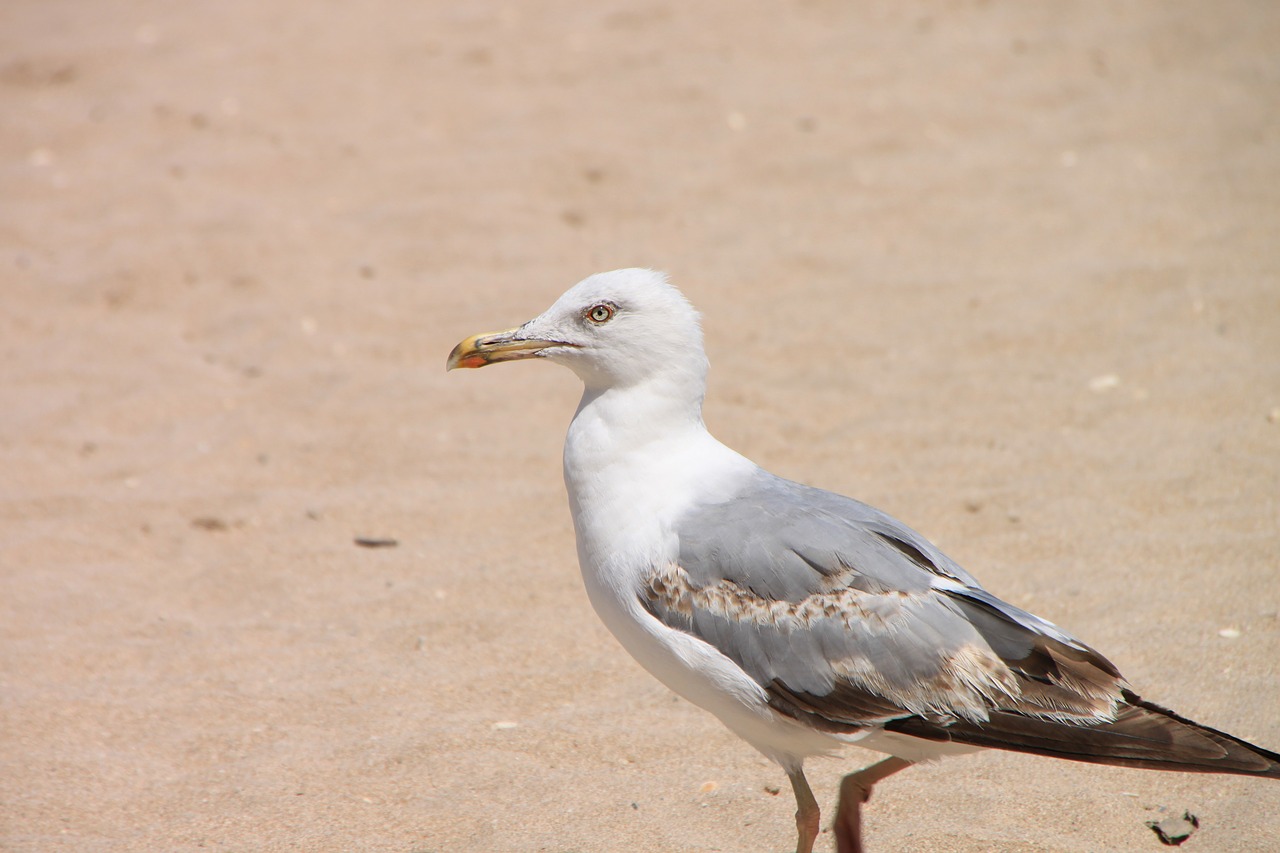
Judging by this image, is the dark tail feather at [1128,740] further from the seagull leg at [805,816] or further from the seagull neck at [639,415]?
the seagull neck at [639,415]

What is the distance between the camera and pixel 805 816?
10.1 ft

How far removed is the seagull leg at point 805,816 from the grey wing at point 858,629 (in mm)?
264

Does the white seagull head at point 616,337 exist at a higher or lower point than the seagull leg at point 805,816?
higher

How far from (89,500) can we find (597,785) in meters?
2.74

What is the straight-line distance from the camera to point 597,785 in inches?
141

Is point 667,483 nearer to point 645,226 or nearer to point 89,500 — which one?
point 89,500

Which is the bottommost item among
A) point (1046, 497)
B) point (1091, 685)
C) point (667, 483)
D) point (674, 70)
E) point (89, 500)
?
point (89, 500)

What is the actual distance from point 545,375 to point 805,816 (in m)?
3.62

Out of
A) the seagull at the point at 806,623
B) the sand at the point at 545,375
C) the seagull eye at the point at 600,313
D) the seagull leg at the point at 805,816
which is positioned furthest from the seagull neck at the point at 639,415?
the sand at the point at 545,375

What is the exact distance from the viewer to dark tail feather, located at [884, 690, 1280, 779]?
8.87 feet

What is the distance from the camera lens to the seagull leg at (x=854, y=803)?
3.12 meters

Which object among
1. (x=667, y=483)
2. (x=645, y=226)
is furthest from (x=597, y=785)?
(x=645, y=226)

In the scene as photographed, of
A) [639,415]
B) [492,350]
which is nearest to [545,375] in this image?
[492,350]

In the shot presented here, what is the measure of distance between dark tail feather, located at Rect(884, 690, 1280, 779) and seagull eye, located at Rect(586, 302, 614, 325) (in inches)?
50.5
